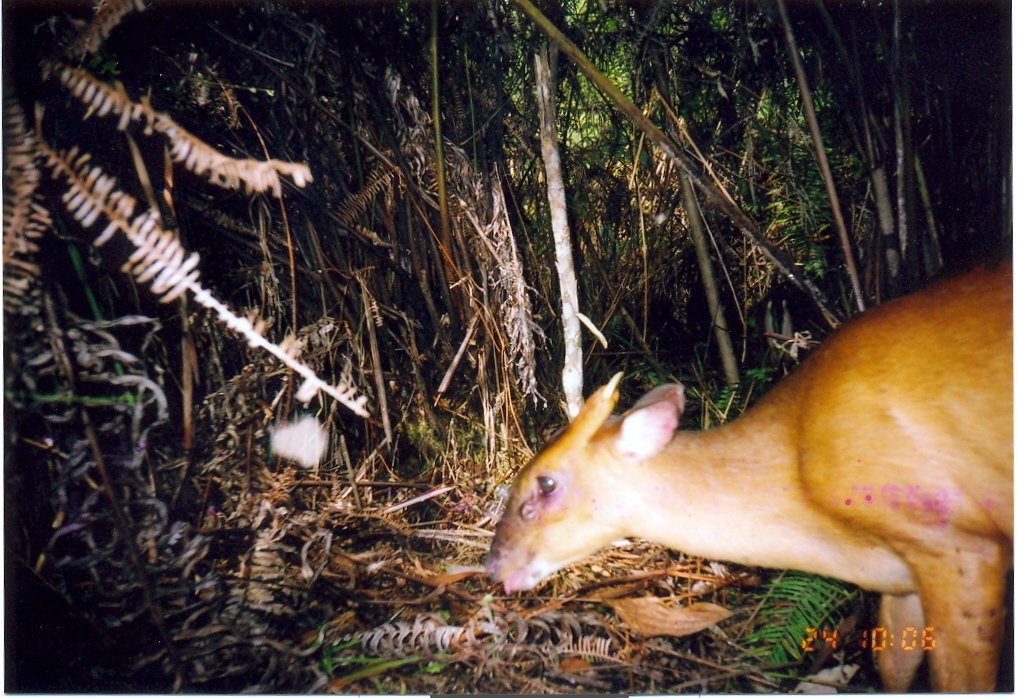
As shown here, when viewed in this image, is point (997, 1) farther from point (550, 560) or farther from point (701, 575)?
point (550, 560)

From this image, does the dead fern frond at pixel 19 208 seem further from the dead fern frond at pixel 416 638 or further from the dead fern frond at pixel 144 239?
the dead fern frond at pixel 416 638

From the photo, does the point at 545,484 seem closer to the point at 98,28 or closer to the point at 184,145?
the point at 184,145

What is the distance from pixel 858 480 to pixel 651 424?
0.53 m

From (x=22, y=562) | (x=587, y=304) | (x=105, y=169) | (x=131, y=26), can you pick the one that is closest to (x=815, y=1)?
(x=587, y=304)

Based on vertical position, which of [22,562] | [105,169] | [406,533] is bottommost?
[22,562]

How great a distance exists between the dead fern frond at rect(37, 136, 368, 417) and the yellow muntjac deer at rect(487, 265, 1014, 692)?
0.71 metres

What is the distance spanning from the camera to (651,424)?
194 centimetres

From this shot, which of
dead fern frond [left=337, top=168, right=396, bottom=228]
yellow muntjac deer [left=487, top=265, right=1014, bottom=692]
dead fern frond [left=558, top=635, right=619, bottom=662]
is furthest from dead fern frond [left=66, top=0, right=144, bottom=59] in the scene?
dead fern frond [left=558, top=635, right=619, bottom=662]

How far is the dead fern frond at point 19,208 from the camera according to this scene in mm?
1776

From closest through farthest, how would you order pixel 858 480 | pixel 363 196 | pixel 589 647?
pixel 858 480, pixel 589 647, pixel 363 196

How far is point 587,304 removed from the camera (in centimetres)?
213

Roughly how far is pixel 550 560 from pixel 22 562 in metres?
1.39

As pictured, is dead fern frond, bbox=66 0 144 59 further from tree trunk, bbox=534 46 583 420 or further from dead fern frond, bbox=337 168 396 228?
tree trunk, bbox=534 46 583 420
